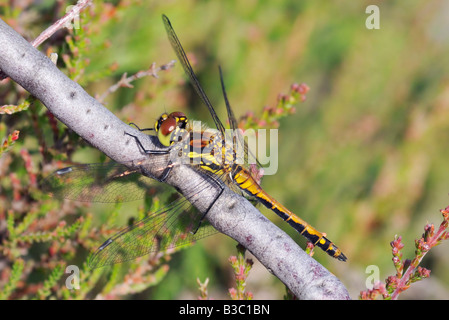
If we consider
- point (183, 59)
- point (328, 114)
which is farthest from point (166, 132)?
point (328, 114)

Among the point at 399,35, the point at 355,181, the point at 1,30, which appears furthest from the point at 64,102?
the point at 399,35

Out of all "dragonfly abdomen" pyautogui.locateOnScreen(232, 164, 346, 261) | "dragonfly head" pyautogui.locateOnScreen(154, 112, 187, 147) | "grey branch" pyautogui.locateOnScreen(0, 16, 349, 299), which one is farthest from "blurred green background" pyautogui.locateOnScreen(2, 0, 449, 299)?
"grey branch" pyautogui.locateOnScreen(0, 16, 349, 299)

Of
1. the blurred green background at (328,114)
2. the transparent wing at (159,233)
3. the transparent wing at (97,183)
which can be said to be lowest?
the transparent wing at (159,233)

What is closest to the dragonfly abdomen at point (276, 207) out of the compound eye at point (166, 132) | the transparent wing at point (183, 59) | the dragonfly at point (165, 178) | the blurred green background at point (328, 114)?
the dragonfly at point (165, 178)

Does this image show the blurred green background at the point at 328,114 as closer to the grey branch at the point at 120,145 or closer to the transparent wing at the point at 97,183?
the transparent wing at the point at 97,183

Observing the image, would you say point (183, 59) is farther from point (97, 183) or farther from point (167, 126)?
point (97, 183)
